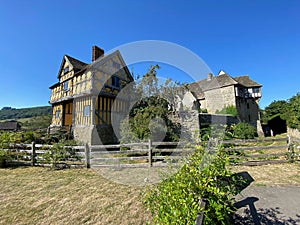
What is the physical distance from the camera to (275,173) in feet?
16.9

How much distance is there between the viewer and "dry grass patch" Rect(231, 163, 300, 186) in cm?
445

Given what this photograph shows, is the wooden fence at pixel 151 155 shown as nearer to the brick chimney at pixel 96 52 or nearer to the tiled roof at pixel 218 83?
the brick chimney at pixel 96 52

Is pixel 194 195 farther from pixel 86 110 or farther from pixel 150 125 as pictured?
pixel 86 110

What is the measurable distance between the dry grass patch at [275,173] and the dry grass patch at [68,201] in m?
3.87

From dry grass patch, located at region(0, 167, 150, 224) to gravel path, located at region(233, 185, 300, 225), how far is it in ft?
6.61

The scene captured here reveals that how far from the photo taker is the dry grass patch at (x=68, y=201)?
2.99 metres

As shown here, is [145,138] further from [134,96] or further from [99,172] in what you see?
[134,96]

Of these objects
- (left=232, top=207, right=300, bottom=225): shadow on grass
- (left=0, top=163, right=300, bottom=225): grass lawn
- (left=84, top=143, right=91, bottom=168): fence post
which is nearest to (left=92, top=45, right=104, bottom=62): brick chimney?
(left=84, top=143, right=91, bottom=168): fence post

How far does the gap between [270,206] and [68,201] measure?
4.64m

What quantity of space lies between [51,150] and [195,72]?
8416mm

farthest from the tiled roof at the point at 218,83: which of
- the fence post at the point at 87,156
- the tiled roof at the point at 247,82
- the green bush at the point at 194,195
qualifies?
the green bush at the point at 194,195

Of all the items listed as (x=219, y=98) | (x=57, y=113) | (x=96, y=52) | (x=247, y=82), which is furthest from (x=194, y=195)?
(x=247, y=82)

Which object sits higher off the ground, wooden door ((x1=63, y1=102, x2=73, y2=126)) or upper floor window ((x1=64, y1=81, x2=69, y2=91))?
upper floor window ((x1=64, y1=81, x2=69, y2=91))

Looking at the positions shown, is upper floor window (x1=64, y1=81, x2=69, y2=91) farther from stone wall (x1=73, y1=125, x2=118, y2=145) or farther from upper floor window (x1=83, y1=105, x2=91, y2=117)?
stone wall (x1=73, y1=125, x2=118, y2=145)
